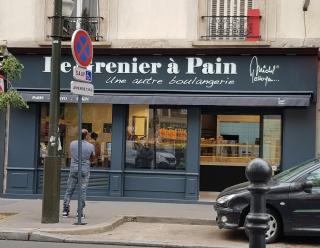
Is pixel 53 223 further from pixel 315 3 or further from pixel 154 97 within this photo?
pixel 315 3

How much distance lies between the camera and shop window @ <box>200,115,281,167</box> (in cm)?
1485

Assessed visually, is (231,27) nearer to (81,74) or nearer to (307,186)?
(81,74)

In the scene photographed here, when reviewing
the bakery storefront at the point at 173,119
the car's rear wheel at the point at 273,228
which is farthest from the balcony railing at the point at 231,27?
the car's rear wheel at the point at 273,228

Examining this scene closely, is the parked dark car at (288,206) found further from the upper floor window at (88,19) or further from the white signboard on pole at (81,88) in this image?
the upper floor window at (88,19)

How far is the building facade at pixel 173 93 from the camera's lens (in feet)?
46.7

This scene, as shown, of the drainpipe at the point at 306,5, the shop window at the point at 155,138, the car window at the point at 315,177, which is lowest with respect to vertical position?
the car window at the point at 315,177

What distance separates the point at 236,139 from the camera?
15.3 metres

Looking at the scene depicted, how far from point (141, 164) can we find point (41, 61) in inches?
145

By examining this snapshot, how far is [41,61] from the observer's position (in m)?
15.1

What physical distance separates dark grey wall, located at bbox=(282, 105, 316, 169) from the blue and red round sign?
5.62m

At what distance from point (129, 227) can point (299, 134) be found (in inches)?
204

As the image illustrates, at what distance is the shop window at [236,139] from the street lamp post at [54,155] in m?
5.38
